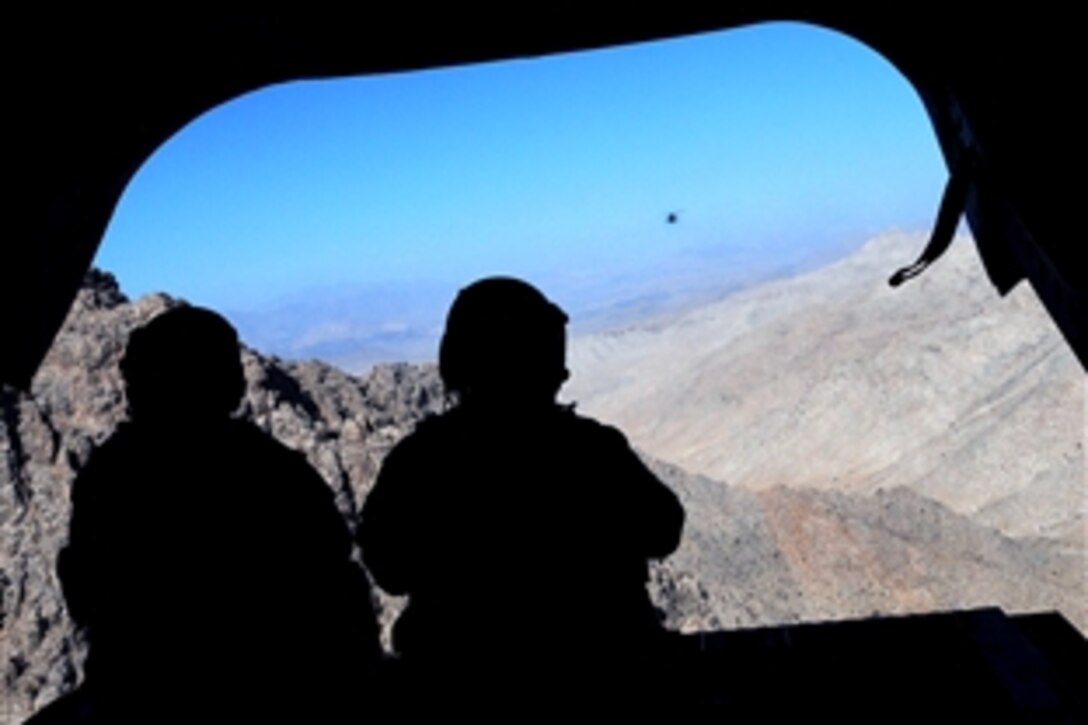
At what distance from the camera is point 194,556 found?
202 cm

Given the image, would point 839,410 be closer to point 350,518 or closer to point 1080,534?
point 1080,534

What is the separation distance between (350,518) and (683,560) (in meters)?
7.86

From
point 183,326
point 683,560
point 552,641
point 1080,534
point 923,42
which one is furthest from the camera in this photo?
point 1080,534

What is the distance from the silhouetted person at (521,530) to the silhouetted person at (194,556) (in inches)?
10.1

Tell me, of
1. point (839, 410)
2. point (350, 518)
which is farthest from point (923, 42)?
point (839, 410)

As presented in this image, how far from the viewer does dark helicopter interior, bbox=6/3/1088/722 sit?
2385mm

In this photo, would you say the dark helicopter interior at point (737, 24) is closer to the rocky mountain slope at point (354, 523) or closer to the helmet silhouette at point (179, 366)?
the helmet silhouette at point (179, 366)

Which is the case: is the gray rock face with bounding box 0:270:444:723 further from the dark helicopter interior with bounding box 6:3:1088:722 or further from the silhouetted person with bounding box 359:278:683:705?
the silhouetted person with bounding box 359:278:683:705

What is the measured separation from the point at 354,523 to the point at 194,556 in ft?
41.2

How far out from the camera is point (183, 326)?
2.04 meters

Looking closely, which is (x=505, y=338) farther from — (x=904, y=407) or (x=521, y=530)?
(x=904, y=407)

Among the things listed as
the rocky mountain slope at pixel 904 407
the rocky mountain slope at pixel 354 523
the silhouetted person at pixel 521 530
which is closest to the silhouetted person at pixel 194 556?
the silhouetted person at pixel 521 530

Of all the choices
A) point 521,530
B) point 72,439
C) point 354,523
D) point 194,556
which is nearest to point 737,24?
point 521,530

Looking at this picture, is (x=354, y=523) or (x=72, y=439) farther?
(x=72, y=439)
